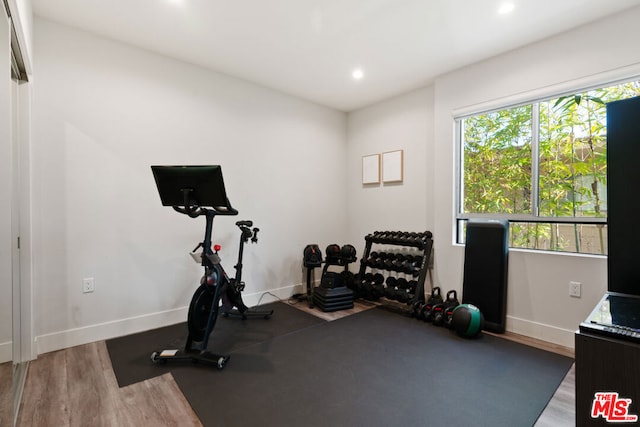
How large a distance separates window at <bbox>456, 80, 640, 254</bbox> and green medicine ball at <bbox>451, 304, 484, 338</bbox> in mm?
867

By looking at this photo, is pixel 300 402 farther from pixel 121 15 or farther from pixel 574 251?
pixel 121 15

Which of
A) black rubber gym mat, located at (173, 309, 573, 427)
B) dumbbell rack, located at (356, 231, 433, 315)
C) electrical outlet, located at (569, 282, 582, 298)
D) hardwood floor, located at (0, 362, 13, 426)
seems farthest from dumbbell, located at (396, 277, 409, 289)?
hardwood floor, located at (0, 362, 13, 426)

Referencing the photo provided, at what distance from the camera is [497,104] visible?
312cm

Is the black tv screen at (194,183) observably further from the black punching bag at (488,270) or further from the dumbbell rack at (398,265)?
the black punching bag at (488,270)

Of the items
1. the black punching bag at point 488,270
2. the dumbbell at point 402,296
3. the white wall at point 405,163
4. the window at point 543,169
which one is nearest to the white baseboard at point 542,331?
the black punching bag at point 488,270

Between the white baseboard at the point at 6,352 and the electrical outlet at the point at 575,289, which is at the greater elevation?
the electrical outlet at the point at 575,289

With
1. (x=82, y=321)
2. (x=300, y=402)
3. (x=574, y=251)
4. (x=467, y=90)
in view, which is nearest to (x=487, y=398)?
(x=300, y=402)

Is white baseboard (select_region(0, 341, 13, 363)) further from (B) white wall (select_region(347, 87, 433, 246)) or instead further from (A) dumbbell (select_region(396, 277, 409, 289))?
(B) white wall (select_region(347, 87, 433, 246))

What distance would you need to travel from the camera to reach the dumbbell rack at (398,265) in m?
3.54

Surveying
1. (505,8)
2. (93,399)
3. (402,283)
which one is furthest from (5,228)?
(505,8)

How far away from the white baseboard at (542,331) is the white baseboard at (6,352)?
380 cm

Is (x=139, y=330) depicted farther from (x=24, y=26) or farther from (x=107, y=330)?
(x=24, y=26)

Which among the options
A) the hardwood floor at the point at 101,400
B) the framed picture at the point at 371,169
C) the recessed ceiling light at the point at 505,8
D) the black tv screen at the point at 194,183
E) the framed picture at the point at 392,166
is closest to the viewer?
the hardwood floor at the point at 101,400

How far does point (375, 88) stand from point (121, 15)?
2763 mm
